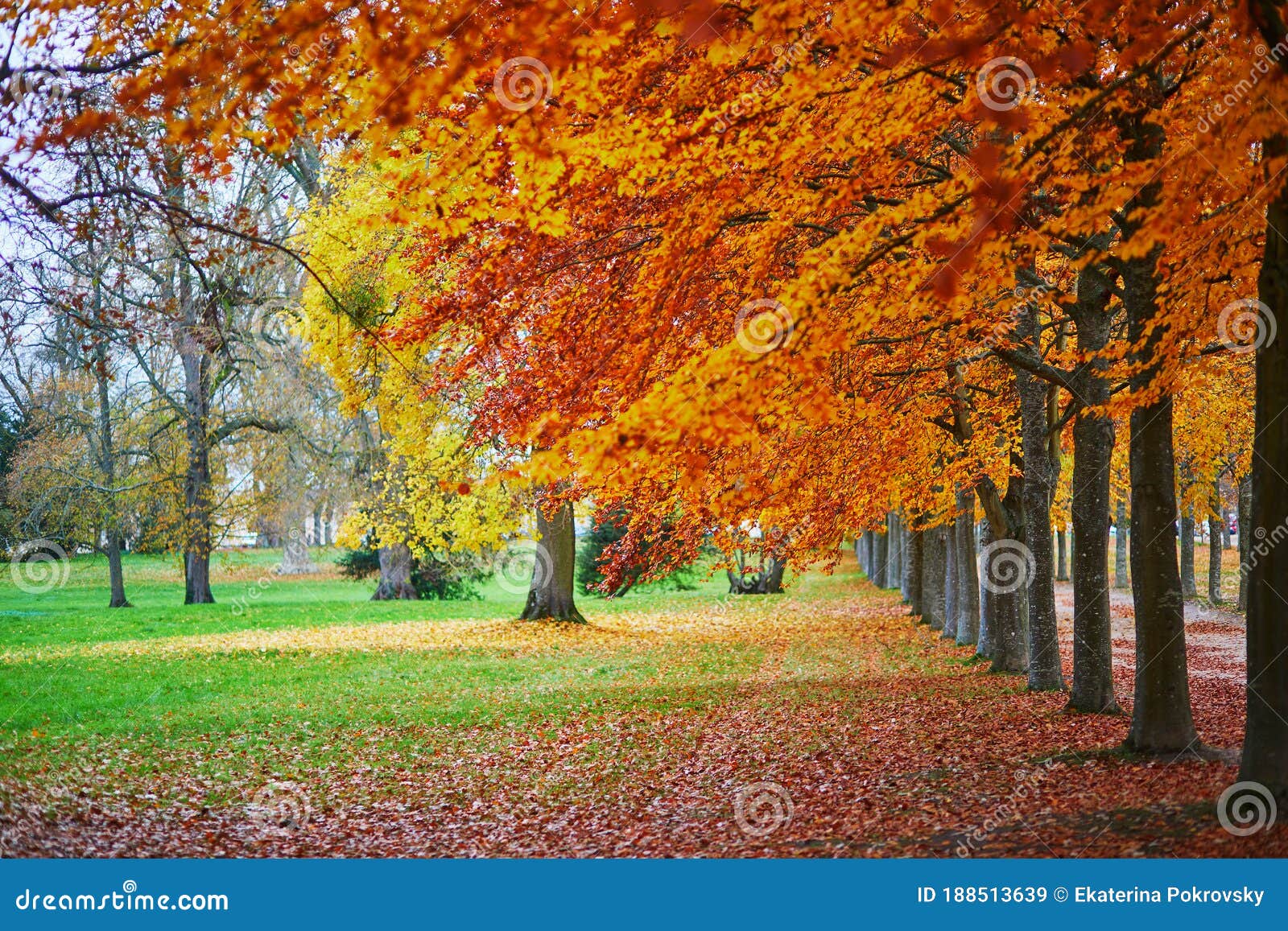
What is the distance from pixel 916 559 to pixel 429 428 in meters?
13.1

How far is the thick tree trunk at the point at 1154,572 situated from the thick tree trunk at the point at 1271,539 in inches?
69.9

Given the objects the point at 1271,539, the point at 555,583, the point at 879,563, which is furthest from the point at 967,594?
the point at 879,563

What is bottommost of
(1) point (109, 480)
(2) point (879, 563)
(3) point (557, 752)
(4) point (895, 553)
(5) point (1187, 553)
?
(3) point (557, 752)

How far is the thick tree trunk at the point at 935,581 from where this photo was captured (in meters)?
23.6

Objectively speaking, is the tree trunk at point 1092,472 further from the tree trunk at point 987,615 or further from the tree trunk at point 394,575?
the tree trunk at point 394,575

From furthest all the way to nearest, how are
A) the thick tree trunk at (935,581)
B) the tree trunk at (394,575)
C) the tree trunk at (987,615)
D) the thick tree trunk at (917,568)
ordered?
1. the tree trunk at (394,575)
2. the thick tree trunk at (917,568)
3. the thick tree trunk at (935,581)
4. the tree trunk at (987,615)

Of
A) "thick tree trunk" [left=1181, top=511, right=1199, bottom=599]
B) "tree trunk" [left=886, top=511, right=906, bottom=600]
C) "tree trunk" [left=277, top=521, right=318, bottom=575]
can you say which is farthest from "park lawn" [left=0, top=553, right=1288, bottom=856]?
"tree trunk" [left=277, top=521, right=318, bottom=575]

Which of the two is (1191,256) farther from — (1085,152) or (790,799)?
(790,799)

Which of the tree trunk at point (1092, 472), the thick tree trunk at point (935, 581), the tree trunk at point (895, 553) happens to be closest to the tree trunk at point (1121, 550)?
the tree trunk at point (895, 553)

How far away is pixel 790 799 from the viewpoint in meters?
8.89

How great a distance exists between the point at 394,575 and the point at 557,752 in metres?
23.4

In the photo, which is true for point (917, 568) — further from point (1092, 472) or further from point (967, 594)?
point (1092, 472)

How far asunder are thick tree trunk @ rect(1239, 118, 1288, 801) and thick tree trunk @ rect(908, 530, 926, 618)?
781 inches

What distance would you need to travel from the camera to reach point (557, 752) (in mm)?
11617
